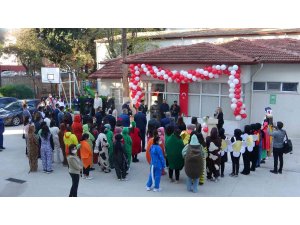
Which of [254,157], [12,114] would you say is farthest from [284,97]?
[12,114]

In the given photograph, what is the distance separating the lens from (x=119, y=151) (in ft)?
28.2

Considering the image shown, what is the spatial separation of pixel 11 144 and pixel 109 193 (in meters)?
6.74

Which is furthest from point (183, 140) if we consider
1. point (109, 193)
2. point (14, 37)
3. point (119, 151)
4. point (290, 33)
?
point (14, 37)

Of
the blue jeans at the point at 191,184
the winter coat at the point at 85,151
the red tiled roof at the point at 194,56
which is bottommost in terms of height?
the blue jeans at the point at 191,184

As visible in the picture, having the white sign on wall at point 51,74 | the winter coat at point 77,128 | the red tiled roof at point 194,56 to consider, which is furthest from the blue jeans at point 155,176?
the white sign on wall at point 51,74

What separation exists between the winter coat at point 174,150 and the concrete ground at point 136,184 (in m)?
0.68

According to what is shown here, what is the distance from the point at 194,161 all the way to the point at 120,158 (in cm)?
205

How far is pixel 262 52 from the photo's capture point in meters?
14.6

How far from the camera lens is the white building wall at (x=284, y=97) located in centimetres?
1377

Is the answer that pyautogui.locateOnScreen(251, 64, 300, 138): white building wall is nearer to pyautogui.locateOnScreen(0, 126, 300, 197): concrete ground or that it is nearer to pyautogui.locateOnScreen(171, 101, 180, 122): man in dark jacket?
pyautogui.locateOnScreen(171, 101, 180, 122): man in dark jacket

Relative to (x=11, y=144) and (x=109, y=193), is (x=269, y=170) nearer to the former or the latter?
(x=109, y=193)

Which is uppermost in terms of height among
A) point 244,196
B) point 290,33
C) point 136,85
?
point 290,33

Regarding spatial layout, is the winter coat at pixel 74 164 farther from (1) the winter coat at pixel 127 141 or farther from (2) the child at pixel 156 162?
(1) the winter coat at pixel 127 141
